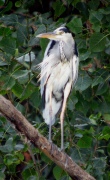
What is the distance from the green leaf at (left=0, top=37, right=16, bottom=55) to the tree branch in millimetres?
732

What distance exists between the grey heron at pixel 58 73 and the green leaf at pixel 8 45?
0.20m

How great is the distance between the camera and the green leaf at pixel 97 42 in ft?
11.9

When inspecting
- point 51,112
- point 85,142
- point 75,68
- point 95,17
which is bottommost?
point 85,142

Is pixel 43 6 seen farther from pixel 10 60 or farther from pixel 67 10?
pixel 10 60

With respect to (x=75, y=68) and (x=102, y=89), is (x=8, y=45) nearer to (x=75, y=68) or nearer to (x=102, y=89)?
(x=75, y=68)

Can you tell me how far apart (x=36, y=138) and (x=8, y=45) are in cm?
79

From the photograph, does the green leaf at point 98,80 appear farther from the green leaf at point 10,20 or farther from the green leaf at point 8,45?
the green leaf at point 10,20

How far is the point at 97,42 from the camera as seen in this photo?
11.9ft

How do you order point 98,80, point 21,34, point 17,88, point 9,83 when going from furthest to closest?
point 21,34 → point 98,80 → point 17,88 → point 9,83

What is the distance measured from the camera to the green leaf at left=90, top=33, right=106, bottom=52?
3633mm

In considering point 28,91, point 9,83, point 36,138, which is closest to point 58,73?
point 28,91

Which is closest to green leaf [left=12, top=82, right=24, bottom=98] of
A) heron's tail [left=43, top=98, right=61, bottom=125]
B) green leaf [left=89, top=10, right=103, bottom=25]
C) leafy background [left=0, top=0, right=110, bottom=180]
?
leafy background [left=0, top=0, right=110, bottom=180]

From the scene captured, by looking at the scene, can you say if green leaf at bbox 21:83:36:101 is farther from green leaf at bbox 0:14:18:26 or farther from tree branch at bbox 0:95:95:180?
tree branch at bbox 0:95:95:180

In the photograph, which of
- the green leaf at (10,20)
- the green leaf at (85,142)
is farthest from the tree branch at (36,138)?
the green leaf at (10,20)
